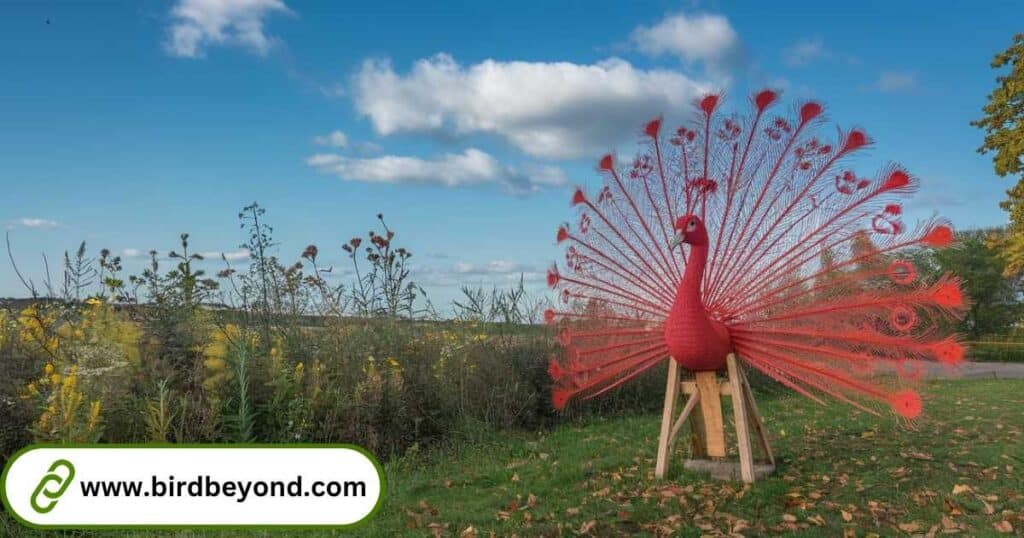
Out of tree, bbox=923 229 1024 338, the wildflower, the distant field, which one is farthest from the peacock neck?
tree, bbox=923 229 1024 338

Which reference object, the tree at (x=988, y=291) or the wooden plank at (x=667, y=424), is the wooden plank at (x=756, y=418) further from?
the tree at (x=988, y=291)

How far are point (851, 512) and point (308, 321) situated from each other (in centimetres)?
615

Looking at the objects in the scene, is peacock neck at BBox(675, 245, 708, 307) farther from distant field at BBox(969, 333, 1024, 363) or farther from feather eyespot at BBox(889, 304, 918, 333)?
distant field at BBox(969, 333, 1024, 363)

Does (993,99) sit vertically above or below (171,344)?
above

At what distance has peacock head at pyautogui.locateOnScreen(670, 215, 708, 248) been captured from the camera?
21.4 feet

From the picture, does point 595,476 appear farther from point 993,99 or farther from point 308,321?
point 993,99

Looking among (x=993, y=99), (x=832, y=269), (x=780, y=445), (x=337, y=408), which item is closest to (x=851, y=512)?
(x=832, y=269)

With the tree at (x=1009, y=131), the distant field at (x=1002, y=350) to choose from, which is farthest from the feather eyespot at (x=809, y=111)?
the distant field at (x=1002, y=350)

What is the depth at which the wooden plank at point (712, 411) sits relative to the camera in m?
7.11

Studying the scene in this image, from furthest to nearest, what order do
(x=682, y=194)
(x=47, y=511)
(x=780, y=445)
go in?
(x=780, y=445) < (x=682, y=194) < (x=47, y=511)

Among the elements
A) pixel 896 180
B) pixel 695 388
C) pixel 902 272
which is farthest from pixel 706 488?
pixel 896 180

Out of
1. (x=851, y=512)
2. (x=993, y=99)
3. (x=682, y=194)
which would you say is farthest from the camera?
(x=993, y=99)

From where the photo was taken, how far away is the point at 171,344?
→ 7695 millimetres

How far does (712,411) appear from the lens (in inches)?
282
